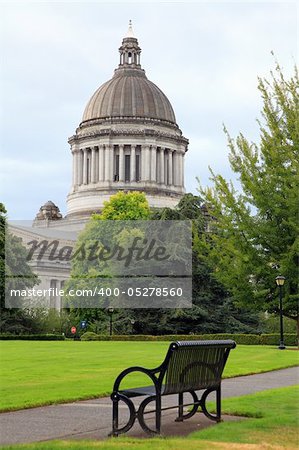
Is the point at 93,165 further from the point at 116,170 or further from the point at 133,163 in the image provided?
the point at 133,163

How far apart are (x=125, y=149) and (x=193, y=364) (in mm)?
95193

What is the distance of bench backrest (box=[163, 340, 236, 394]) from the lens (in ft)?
30.8

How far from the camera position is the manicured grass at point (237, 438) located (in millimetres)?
8172

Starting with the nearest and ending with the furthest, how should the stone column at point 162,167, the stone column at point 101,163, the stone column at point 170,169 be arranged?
the stone column at point 101,163, the stone column at point 162,167, the stone column at point 170,169

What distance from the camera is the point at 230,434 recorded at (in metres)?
9.06

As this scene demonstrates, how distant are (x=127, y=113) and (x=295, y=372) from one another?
85.9m

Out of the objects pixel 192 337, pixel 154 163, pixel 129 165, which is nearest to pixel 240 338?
pixel 192 337

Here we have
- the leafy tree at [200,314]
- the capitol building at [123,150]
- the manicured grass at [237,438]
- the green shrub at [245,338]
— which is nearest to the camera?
the manicured grass at [237,438]

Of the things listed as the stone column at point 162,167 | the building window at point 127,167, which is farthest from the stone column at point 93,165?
the stone column at point 162,167

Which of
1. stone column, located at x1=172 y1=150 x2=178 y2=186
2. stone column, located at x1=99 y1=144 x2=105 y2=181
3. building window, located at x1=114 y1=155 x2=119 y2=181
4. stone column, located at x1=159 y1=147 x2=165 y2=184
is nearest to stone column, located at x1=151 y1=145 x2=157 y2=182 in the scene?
stone column, located at x1=159 y1=147 x2=165 y2=184

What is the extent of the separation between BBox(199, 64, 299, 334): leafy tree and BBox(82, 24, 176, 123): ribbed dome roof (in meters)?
69.0

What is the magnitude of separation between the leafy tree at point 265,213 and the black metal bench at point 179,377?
72.2 feet

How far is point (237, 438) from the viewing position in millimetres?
8781

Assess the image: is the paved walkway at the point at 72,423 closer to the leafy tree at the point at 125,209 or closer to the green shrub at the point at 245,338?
the green shrub at the point at 245,338
